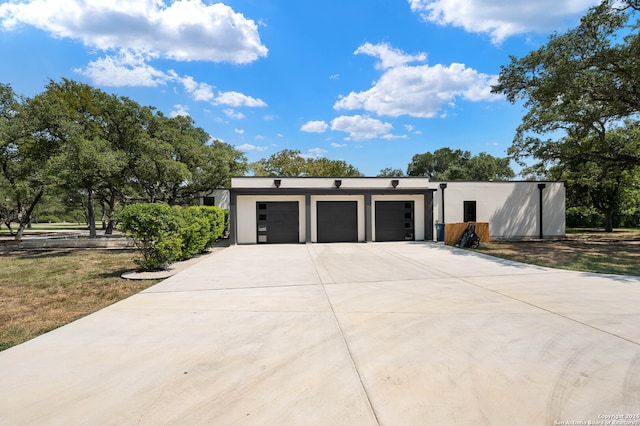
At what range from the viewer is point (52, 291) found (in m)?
6.52

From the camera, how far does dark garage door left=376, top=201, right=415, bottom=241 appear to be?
16.3 meters

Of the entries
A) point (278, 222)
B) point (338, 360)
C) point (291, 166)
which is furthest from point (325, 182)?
point (291, 166)

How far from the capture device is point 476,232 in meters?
14.5

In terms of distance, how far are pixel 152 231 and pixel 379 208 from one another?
11380 mm

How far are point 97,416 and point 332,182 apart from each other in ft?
45.8

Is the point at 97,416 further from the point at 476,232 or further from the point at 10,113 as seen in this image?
the point at 10,113

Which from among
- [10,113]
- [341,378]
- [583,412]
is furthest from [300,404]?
[10,113]

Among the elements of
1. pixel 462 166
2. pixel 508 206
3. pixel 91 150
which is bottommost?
pixel 508 206

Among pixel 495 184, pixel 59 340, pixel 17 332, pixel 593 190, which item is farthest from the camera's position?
pixel 593 190

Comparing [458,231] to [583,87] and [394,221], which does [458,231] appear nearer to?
[394,221]

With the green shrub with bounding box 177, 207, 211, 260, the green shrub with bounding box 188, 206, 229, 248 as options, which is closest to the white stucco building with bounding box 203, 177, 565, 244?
the green shrub with bounding box 188, 206, 229, 248

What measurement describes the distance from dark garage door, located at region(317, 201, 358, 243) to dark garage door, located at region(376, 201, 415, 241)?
1.33 meters

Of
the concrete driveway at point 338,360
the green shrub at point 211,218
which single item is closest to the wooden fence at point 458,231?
the concrete driveway at point 338,360

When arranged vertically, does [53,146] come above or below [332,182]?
above
